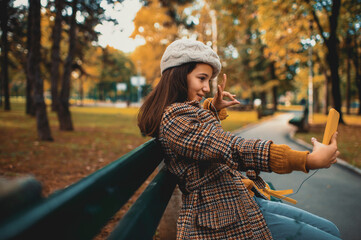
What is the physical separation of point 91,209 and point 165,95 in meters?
1.02

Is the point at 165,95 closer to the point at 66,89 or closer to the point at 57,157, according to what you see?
the point at 57,157

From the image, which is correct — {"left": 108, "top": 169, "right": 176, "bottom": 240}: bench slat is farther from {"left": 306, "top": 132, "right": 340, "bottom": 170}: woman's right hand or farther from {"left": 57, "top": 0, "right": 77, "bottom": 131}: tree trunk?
{"left": 57, "top": 0, "right": 77, "bottom": 131}: tree trunk

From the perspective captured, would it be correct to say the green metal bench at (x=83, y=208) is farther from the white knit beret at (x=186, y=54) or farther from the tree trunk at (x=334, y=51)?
the tree trunk at (x=334, y=51)

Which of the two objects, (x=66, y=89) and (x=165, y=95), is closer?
(x=165, y=95)

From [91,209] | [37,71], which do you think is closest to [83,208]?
[91,209]

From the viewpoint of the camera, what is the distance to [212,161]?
46.3 inches

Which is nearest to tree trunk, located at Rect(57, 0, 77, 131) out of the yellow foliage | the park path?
the yellow foliage

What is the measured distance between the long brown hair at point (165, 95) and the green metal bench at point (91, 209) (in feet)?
1.20

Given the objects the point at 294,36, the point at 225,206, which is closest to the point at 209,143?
the point at 225,206

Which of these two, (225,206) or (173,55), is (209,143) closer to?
(225,206)

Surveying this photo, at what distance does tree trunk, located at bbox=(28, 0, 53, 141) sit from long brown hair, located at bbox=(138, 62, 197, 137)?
25.4ft

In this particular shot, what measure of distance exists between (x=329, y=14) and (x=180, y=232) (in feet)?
49.1

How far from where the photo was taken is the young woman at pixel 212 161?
114 cm

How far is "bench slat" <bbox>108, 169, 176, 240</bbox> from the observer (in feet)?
2.68
